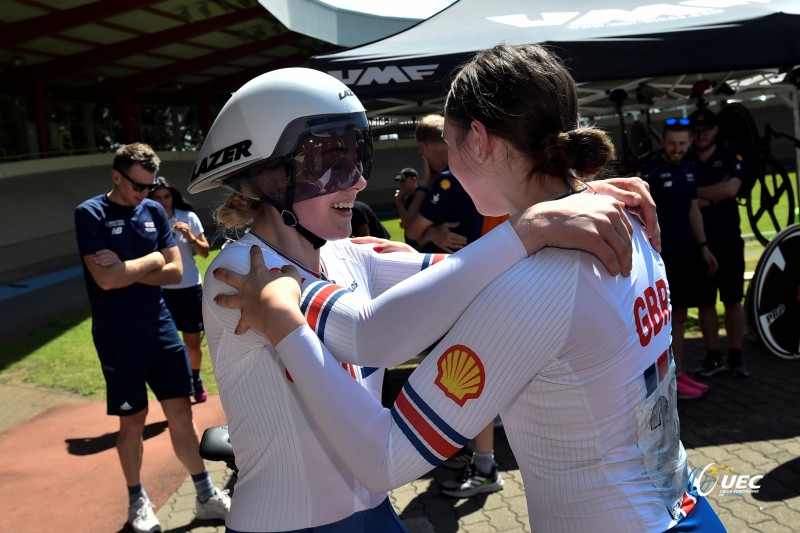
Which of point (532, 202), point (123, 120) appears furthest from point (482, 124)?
point (123, 120)

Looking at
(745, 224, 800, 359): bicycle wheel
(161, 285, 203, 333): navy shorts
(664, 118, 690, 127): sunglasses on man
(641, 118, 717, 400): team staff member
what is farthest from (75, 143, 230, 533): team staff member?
(745, 224, 800, 359): bicycle wheel

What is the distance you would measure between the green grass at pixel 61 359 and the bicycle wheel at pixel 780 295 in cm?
116

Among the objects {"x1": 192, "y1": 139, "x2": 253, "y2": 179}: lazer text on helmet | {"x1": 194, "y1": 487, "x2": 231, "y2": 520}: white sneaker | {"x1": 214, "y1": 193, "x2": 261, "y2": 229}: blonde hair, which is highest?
{"x1": 192, "y1": 139, "x2": 253, "y2": 179}: lazer text on helmet

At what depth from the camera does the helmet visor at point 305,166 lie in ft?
5.78

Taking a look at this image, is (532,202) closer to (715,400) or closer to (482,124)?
(482,124)

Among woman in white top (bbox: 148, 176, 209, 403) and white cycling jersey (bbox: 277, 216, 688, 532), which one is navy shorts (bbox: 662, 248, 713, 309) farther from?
white cycling jersey (bbox: 277, 216, 688, 532)

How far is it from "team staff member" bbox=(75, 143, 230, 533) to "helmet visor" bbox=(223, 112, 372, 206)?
2634 mm

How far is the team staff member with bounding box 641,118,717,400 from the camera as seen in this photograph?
5.54 meters

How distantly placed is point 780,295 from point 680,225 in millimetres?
1186

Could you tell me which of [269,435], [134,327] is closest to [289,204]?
[269,435]

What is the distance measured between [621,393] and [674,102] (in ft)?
26.3

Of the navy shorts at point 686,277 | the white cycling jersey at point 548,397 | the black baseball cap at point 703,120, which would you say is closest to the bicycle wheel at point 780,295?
the navy shorts at point 686,277

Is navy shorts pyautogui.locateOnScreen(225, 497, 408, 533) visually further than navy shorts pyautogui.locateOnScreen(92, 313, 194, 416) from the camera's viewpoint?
No

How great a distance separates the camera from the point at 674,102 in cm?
847
